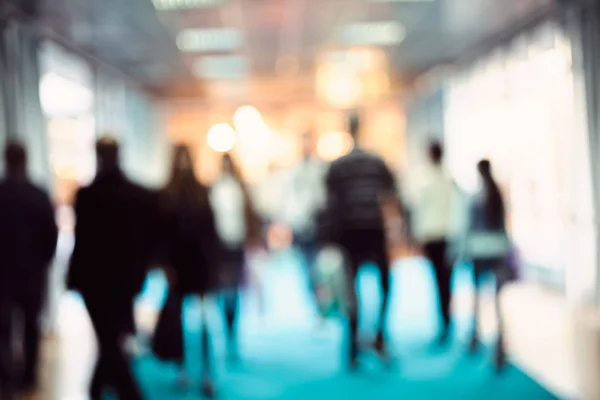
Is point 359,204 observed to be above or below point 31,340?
above

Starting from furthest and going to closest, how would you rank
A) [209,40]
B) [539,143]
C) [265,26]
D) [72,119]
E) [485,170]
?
[72,119]
[209,40]
[539,143]
[265,26]
[485,170]

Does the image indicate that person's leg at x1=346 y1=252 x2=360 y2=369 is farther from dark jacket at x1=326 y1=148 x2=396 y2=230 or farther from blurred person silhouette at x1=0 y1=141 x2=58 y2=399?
blurred person silhouette at x1=0 y1=141 x2=58 y2=399

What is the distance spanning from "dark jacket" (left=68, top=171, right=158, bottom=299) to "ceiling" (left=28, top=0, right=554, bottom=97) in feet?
13.3

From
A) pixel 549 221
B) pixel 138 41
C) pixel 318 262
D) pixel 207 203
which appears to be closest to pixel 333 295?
pixel 318 262

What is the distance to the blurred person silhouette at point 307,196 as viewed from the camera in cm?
815

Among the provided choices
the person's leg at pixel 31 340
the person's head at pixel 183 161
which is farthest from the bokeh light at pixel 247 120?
the person's head at pixel 183 161

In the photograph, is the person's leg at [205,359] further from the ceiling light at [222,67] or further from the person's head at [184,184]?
the ceiling light at [222,67]

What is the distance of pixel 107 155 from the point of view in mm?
4844

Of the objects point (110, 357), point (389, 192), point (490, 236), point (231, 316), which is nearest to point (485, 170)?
point (490, 236)

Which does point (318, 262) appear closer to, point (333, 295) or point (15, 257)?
point (333, 295)

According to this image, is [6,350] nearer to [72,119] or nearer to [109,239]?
[109,239]

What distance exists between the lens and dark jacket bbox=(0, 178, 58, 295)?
5533mm

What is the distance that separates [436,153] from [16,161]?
3.53m

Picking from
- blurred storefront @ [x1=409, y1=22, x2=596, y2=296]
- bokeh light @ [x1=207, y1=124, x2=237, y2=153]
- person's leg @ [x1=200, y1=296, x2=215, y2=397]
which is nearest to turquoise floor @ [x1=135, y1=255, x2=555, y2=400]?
person's leg @ [x1=200, y1=296, x2=215, y2=397]
